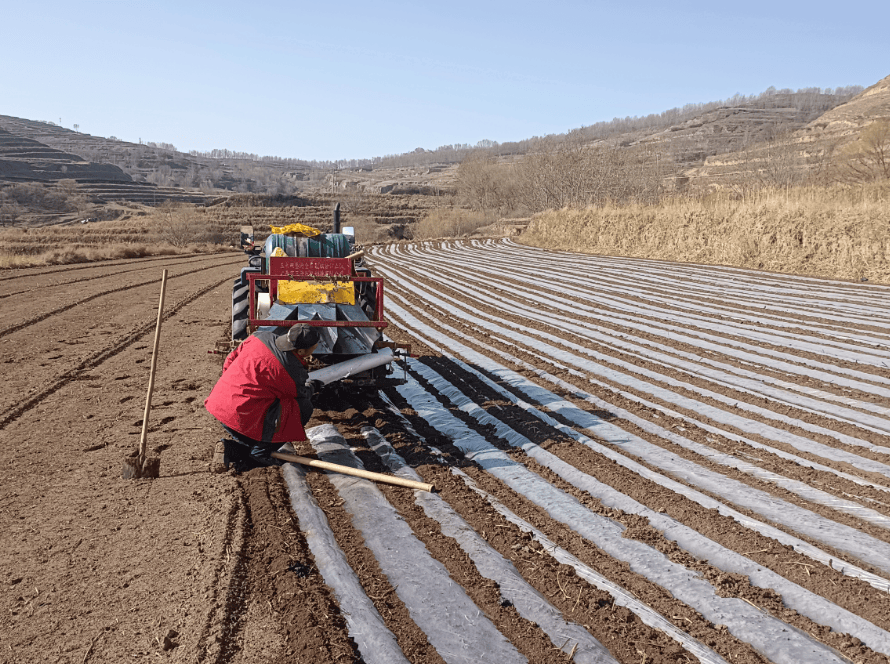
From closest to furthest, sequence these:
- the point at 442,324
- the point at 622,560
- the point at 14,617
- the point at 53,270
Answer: the point at 14,617 < the point at 622,560 < the point at 442,324 < the point at 53,270

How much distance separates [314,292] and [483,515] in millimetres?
3737

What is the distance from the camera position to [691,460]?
5.36 metres

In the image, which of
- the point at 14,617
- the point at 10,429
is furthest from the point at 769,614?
the point at 10,429

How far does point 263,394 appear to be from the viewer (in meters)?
4.86

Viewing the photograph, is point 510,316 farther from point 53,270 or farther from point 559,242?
point 559,242

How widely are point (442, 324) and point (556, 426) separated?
231 inches

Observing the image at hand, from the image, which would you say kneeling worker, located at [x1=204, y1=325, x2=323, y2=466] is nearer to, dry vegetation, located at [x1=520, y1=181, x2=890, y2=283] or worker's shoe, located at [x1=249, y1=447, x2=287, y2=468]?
worker's shoe, located at [x1=249, y1=447, x2=287, y2=468]

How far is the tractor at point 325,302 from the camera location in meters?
6.47

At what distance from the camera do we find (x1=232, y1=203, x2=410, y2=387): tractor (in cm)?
647

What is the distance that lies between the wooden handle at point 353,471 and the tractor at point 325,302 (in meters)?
1.13

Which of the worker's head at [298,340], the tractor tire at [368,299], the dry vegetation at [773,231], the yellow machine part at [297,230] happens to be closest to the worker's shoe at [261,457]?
the worker's head at [298,340]

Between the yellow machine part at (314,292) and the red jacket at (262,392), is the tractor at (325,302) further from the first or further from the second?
the red jacket at (262,392)

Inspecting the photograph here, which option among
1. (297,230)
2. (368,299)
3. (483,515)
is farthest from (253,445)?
(297,230)

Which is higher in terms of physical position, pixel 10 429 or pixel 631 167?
pixel 631 167
